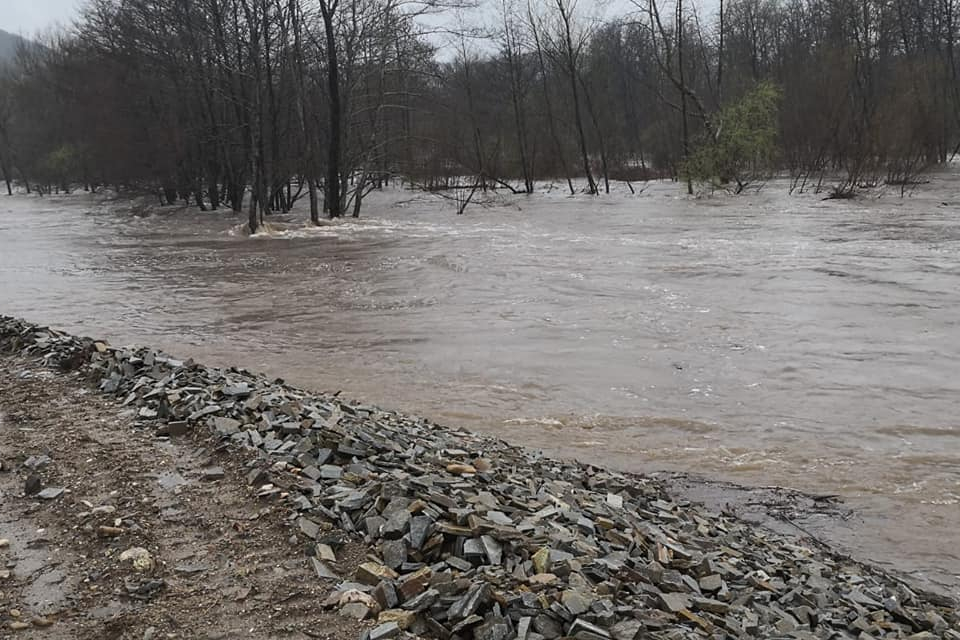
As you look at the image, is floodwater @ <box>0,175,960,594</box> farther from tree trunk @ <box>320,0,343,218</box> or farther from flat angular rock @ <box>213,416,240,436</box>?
tree trunk @ <box>320,0,343,218</box>

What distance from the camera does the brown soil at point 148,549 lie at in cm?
294

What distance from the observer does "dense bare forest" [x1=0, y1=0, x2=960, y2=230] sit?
26.1 metres

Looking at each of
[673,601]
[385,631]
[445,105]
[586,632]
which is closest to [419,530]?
[385,631]

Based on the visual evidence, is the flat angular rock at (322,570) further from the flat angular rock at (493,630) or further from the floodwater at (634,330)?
the floodwater at (634,330)

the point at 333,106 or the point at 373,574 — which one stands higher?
the point at 333,106

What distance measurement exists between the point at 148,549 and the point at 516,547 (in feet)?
5.18

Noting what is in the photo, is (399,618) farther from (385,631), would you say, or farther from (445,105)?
(445,105)

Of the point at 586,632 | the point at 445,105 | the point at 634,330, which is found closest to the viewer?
the point at 586,632

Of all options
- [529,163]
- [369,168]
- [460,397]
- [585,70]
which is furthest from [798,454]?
[585,70]

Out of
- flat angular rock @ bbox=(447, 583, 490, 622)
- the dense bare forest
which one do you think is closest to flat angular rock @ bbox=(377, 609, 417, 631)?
flat angular rock @ bbox=(447, 583, 490, 622)

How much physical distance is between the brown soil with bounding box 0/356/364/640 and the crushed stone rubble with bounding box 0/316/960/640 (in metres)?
0.12

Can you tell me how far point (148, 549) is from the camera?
135 inches

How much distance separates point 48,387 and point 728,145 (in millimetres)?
27839

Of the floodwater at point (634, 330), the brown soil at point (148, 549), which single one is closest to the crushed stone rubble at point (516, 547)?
the brown soil at point (148, 549)
